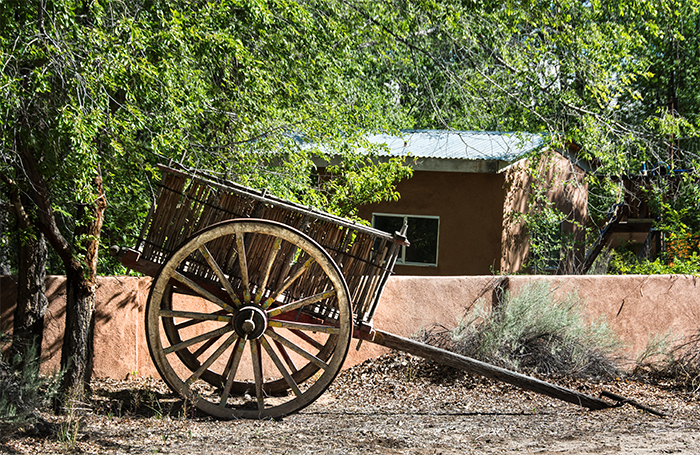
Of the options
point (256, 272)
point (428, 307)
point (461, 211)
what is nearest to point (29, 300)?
point (256, 272)

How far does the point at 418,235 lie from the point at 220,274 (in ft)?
23.4

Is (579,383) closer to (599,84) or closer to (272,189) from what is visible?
(272,189)

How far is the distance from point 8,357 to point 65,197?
156 cm

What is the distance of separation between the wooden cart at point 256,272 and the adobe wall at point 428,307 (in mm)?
1437

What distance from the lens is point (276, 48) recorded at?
771 cm

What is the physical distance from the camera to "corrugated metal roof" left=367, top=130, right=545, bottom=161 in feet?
35.3

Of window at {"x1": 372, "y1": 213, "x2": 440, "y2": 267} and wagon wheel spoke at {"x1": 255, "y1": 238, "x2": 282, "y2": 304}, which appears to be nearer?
wagon wheel spoke at {"x1": 255, "y1": 238, "x2": 282, "y2": 304}

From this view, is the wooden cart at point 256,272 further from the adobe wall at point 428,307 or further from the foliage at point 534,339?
the foliage at point 534,339

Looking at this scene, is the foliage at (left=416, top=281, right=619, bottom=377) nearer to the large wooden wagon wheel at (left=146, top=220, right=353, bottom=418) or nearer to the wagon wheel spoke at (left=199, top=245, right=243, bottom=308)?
the large wooden wagon wheel at (left=146, top=220, right=353, bottom=418)

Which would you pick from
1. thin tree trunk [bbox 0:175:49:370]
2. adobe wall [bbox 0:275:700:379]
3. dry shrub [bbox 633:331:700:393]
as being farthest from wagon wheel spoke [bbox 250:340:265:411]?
dry shrub [bbox 633:331:700:393]

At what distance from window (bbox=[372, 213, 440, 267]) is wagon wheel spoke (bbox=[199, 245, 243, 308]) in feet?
21.9

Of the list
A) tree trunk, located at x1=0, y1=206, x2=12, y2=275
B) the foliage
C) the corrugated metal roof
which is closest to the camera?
tree trunk, located at x1=0, y1=206, x2=12, y2=275

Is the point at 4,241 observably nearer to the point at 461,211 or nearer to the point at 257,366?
the point at 257,366

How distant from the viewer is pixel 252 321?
489 cm
